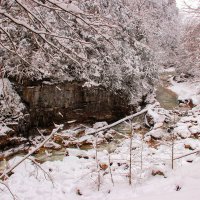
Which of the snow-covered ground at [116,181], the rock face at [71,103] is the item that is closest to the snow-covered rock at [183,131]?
the snow-covered ground at [116,181]

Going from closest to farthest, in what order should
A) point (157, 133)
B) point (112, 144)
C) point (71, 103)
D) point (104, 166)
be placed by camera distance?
point (104, 166), point (112, 144), point (157, 133), point (71, 103)

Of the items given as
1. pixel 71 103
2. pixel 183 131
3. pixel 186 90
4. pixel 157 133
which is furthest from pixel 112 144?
pixel 186 90

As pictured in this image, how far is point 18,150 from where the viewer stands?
1020cm

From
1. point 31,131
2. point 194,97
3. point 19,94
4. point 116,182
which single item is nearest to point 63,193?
point 116,182

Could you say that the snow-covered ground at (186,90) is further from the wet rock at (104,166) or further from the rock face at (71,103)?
the wet rock at (104,166)

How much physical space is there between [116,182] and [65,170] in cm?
241

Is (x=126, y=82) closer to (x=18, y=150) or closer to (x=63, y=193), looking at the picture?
(x=18, y=150)

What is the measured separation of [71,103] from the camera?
13547 mm

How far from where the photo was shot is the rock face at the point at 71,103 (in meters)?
12.6

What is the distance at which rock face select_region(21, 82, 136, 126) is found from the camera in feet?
41.5

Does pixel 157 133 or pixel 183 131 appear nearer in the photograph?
pixel 157 133

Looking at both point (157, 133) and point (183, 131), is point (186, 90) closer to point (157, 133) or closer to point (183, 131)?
point (183, 131)

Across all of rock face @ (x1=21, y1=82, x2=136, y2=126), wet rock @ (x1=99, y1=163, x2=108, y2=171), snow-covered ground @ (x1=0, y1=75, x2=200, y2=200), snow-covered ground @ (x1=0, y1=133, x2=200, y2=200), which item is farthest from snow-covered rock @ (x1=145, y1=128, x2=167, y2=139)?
wet rock @ (x1=99, y1=163, x2=108, y2=171)

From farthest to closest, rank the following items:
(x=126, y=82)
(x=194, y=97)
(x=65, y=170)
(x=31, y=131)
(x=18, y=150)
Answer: (x=194, y=97), (x=126, y=82), (x=31, y=131), (x=18, y=150), (x=65, y=170)
